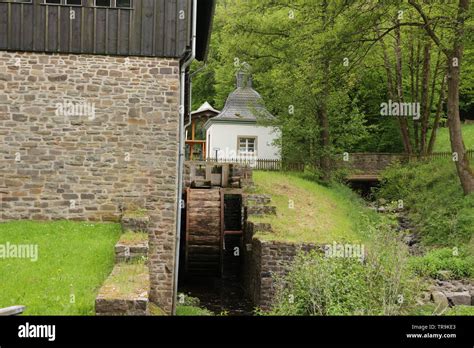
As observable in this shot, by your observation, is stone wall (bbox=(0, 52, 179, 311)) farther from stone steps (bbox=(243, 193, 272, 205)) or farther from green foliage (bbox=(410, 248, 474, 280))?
green foliage (bbox=(410, 248, 474, 280))

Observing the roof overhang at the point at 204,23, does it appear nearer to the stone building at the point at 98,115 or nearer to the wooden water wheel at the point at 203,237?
the stone building at the point at 98,115

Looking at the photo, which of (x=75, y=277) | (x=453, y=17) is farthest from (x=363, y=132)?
(x=75, y=277)

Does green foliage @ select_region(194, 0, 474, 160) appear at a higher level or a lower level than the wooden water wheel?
higher

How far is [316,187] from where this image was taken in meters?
24.3

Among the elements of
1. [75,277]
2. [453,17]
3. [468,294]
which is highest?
[453,17]

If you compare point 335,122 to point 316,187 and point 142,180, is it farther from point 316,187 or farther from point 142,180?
point 142,180

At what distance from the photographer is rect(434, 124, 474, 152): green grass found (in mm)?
30522

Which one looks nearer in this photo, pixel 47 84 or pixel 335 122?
pixel 47 84

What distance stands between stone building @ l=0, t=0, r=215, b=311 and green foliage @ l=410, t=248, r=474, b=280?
19.0 ft

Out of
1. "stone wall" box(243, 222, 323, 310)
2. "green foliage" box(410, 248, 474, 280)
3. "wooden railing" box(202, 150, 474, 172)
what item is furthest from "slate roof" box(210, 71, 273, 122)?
"stone wall" box(243, 222, 323, 310)

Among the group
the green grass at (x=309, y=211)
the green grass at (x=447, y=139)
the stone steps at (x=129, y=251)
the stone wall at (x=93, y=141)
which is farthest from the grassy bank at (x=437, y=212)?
the green grass at (x=447, y=139)

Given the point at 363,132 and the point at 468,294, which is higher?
the point at 363,132
